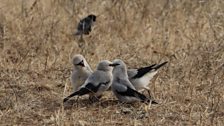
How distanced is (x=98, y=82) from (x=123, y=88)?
26cm

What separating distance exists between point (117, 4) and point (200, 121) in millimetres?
4648

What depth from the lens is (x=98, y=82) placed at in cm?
646

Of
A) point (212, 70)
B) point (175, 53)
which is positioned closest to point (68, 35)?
point (175, 53)

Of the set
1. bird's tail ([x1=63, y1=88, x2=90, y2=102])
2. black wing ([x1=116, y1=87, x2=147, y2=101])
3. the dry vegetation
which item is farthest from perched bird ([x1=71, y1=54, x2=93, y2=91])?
black wing ([x1=116, y1=87, x2=147, y2=101])

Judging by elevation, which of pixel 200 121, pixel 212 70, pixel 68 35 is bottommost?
pixel 200 121

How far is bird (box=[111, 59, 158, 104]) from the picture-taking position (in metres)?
6.36

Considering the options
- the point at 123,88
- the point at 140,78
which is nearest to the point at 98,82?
the point at 123,88

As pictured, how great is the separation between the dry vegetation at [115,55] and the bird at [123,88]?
103mm

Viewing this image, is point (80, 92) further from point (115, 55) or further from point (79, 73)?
point (115, 55)

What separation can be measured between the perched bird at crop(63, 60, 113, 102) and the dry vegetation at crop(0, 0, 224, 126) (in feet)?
0.50

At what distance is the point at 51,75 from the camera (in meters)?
7.64

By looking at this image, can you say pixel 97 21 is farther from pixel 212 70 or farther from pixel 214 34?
pixel 212 70

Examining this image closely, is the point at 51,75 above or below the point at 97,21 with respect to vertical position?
below

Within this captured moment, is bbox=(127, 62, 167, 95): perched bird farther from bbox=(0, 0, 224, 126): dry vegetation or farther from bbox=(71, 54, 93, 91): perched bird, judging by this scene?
bbox=(71, 54, 93, 91): perched bird
